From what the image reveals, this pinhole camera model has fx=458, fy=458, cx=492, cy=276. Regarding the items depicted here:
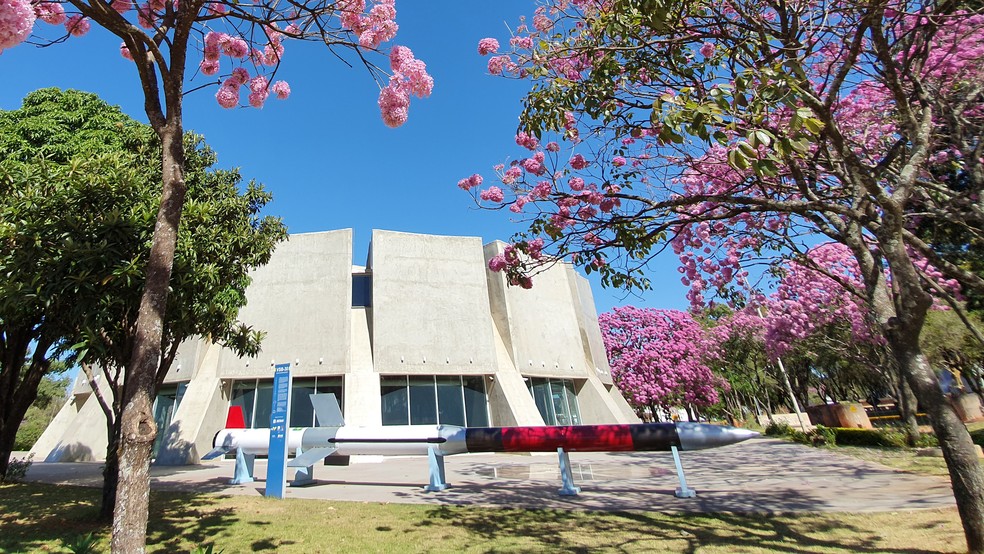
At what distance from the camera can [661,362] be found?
104 ft

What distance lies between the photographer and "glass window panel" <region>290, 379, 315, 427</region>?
1994cm

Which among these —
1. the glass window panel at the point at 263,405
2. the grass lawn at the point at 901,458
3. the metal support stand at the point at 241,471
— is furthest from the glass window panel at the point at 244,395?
the grass lawn at the point at 901,458

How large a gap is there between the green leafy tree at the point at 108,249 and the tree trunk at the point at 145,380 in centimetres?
171

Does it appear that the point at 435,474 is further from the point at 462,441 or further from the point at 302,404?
the point at 302,404

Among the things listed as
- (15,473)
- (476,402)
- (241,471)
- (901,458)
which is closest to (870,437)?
(901,458)

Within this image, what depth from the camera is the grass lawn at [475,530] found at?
18.3 feet

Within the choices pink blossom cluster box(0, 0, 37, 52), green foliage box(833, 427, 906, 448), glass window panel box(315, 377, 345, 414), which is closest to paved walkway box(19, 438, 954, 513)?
green foliage box(833, 427, 906, 448)

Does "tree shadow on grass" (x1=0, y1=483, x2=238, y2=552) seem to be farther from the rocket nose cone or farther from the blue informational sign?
the rocket nose cone

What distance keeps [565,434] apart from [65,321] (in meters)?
9.80

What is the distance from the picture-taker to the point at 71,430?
67.3ft

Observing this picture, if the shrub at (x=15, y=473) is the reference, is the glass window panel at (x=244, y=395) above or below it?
above

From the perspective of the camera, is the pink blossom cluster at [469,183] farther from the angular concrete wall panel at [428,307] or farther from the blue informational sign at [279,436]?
the angular concrete wall panel at [428,307]

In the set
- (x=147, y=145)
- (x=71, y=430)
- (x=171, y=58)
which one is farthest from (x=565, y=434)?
(x=71, y=430)

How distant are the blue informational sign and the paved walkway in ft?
1.82
